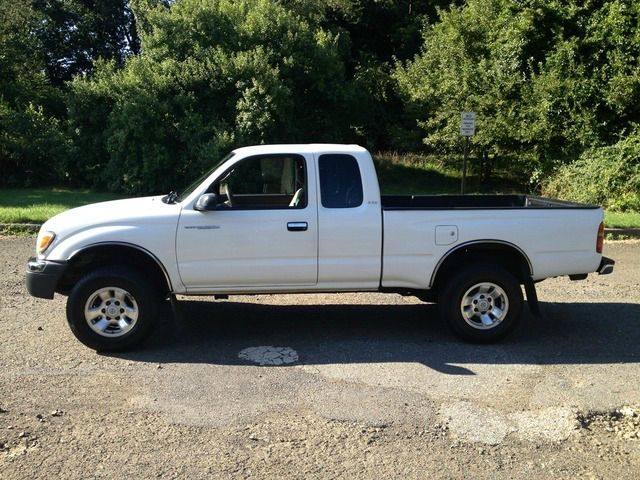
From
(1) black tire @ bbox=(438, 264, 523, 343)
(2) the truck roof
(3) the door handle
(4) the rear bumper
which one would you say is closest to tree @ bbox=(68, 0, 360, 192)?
(2) the truck roof

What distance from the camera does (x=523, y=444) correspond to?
166 inches

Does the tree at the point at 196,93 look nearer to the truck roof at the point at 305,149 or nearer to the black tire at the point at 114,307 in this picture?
the truck roof at the point at 305,149

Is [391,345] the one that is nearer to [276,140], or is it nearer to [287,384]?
[287,384]

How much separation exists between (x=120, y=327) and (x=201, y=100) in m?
14.4

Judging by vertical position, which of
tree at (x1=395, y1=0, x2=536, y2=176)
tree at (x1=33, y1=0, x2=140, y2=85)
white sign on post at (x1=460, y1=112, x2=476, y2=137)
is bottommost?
white sign on post at (x1=460, y1=112, x2=476, y2=137)

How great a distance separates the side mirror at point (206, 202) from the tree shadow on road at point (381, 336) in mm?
1121

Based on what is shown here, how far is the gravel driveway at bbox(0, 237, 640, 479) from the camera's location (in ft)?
13.0

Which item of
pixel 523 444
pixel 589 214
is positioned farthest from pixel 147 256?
pixel 589 214

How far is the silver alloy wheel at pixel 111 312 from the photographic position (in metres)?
5.87

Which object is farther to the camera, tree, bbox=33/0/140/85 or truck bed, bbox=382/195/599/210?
tree, bbox=33/0/140/85

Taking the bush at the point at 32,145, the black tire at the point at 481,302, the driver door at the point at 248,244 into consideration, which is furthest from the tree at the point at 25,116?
the black tire at the point at 481,302

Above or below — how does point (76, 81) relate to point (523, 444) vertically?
above

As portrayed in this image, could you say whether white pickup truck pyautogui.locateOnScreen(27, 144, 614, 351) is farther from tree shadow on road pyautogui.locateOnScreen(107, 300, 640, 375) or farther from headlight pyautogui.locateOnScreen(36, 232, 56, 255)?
tree shadow on road pyautogui.locateOnScreen(107, 300, 640, 375)

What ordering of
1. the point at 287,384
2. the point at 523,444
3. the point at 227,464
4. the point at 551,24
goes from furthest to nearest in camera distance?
the point at 551,24
the point at 287,384
the point at 523,444
the point at 227,464
